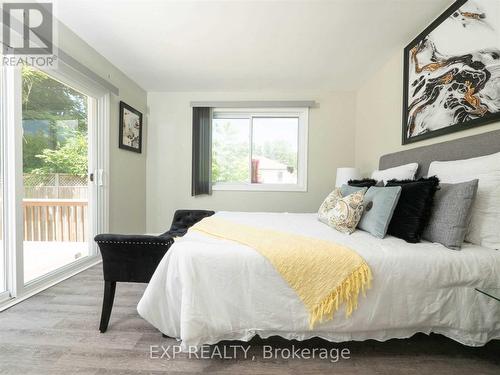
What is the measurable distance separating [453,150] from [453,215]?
64cm

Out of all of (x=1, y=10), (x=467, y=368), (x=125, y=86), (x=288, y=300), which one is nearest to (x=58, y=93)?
(x=1, y=10)

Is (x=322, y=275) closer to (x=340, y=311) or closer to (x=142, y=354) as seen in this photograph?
(x=340, y=311)

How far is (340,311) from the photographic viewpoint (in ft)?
3.82

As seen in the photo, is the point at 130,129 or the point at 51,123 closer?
the point at 51,123

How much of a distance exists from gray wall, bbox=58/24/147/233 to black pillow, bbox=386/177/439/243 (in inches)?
121

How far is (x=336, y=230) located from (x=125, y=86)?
10.7 feet

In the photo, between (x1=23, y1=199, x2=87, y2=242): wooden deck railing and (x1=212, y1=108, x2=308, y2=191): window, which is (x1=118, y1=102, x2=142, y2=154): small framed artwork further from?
(x1=212, y1=108, x2=308, y2=191): window

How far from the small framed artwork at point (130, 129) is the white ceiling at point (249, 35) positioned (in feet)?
1.66

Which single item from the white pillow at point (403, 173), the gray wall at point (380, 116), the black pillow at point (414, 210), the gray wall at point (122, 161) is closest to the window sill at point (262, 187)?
the gray wall at point (380, 116)

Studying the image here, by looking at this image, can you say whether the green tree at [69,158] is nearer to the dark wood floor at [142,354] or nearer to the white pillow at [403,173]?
the dark wood floor at [142,354]

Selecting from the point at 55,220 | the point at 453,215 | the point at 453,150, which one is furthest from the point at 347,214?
the point at 55,220

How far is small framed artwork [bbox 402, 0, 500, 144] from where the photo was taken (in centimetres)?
145

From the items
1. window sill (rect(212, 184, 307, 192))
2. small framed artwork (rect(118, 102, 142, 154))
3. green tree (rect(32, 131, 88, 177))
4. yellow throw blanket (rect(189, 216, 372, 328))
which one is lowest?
yellow throw blanket (rect(189, 216, 372, 328))

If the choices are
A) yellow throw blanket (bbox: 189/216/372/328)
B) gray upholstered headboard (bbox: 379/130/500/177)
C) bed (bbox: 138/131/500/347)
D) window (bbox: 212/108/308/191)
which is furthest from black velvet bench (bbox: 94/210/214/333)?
window (bbox: 212/108/308/191)
